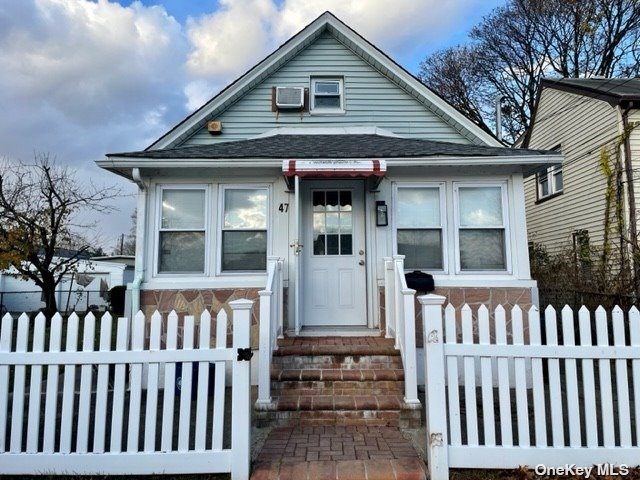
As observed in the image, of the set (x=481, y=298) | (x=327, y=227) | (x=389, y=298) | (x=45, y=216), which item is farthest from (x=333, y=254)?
(x=45, y=216)

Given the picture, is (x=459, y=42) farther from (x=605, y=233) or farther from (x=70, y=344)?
(x=70, y=344)

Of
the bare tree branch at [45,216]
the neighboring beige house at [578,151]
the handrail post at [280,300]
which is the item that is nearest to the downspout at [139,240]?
the handrail post at [280,300]

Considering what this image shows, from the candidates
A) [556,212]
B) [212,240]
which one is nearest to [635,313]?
[212,240]

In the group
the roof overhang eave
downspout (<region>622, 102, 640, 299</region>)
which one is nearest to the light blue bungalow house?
the roof overhang eave

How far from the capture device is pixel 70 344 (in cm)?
287

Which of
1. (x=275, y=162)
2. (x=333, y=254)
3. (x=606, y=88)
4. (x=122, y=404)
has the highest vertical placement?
(x=606, y=88)

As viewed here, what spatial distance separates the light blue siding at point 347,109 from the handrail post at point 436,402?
5.30 meters

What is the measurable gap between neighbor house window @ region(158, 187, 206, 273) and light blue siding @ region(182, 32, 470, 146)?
1.96m

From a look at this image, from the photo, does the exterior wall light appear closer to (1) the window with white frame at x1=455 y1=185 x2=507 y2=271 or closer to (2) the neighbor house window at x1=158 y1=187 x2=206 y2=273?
(1) the window with white frame at x1=455 y1=185 x2=507 y2=271

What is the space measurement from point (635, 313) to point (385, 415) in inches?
92.1

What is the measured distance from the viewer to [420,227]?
5.79 m

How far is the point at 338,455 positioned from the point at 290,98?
615 centimetres

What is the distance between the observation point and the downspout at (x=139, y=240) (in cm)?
535

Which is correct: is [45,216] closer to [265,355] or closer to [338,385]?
[265,355]
